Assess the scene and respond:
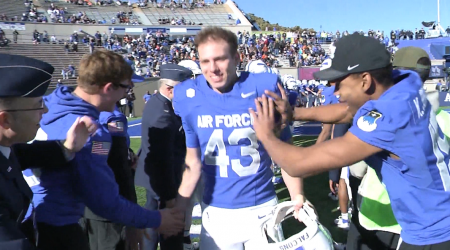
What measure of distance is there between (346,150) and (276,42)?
1506 inches

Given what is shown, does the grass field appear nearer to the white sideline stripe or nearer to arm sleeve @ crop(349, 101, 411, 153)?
the white sideline stripe

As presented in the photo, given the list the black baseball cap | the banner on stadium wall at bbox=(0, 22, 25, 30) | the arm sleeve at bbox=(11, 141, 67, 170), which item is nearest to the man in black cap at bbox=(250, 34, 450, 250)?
the black baseball cap

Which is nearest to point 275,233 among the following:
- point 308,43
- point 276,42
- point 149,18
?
point 276,42

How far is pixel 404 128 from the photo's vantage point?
1.94 metres

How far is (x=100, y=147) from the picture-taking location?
2.36 meters

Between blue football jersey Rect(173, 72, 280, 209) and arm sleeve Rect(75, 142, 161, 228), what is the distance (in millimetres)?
542

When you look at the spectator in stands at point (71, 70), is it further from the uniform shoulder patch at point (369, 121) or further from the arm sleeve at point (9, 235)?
the uniform shoulder patch at point (369, 121)

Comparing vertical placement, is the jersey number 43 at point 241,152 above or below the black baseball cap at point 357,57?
below

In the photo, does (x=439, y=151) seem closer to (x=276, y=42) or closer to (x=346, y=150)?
(x=346, y=150)

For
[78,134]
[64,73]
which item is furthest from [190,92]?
[64,73]

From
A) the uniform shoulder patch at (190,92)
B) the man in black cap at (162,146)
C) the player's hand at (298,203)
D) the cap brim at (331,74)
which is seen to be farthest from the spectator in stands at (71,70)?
the cap brim at (331,74)

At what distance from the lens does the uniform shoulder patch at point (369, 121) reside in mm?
1946

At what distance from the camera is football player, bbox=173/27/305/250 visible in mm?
→ 2559

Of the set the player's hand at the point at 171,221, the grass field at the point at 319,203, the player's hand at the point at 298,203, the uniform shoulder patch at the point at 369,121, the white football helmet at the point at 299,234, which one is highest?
the uniform shoulder patch at the point at 369,121
